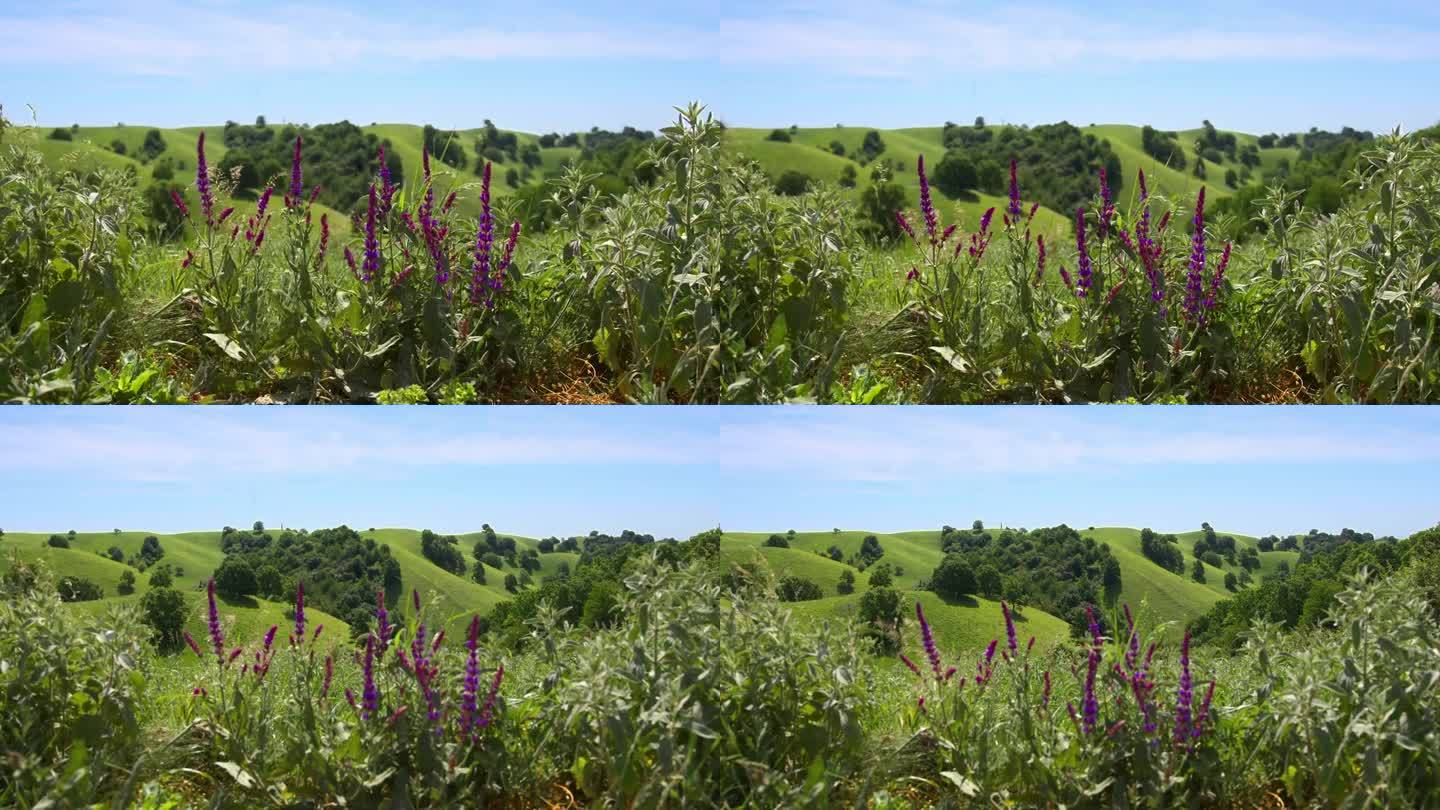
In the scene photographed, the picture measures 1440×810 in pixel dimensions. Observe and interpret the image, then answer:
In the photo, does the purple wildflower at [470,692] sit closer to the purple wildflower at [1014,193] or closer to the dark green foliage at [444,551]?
the dark green foliage at [444,551]

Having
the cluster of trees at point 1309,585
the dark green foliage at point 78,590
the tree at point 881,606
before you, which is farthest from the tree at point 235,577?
the cluster of trees at point 1309,585

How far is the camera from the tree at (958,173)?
39.0 feet

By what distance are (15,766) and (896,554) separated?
12.7 feet

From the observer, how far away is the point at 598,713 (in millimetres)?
4082

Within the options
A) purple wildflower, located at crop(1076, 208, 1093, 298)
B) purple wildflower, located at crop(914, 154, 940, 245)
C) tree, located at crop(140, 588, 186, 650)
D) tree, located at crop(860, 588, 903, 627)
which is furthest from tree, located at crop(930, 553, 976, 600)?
tree, located at crop(140, 588, 186, 650)

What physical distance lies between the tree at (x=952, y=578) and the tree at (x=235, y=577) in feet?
11.0

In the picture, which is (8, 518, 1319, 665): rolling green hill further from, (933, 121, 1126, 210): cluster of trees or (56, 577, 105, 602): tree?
(933, 121, 1126, 210): cluster of trees

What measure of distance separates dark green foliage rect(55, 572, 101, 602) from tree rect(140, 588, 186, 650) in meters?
0.29

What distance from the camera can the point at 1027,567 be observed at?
525cm

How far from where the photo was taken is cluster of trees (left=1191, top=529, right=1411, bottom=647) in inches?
207

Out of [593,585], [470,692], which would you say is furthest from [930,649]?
[470,692]

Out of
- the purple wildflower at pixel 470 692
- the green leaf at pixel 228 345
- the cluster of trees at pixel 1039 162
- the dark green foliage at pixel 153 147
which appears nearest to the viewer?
the purple wildflower at pixel 470 692

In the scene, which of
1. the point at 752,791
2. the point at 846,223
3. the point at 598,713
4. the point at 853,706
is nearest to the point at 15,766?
the point at 598,713

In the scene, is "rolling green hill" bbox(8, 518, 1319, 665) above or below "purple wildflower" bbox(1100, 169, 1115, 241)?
below
